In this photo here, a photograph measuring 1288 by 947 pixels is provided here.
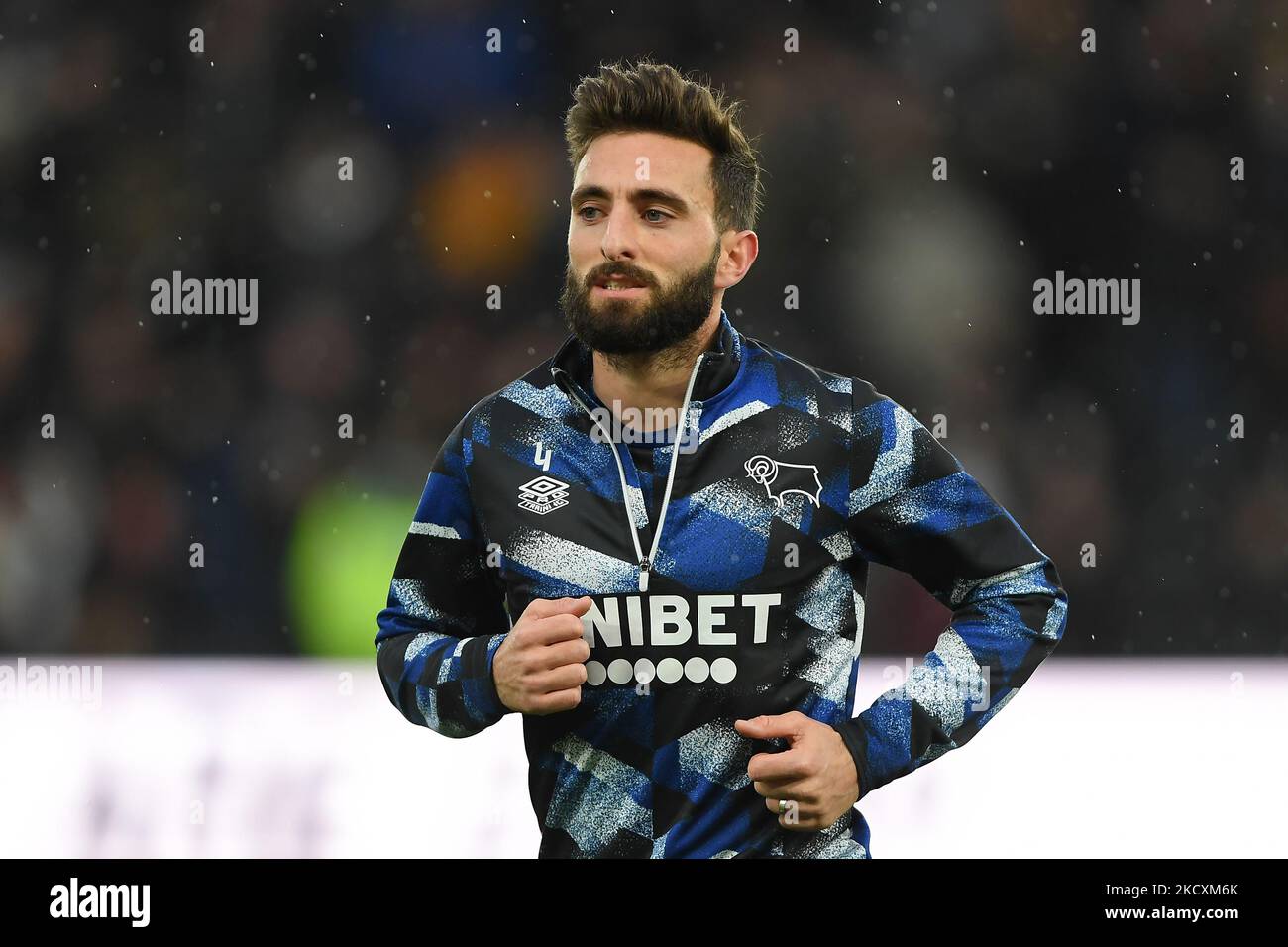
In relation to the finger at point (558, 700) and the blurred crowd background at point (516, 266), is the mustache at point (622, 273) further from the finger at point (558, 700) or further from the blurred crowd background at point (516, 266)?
the blurred crowd background at point (516, 266)

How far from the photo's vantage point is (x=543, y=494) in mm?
2236

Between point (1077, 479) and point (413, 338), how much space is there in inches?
108

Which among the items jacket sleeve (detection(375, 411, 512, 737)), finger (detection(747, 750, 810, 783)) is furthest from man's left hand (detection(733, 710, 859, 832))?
jacket sleeve (detection(375, 411, 512, 737))

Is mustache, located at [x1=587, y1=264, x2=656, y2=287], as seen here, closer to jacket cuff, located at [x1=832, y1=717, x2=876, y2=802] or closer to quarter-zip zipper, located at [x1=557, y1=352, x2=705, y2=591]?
quarter-zip zipper, located at [x1=557, y1=352, x2=705, y2=591]

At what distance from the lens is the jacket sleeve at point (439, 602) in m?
2.21

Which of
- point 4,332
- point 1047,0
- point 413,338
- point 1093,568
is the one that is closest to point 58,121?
point 4,332

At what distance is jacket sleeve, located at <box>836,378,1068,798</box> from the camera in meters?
2.15

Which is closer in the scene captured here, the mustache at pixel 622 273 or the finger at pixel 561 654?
the finger at pixel 561 654

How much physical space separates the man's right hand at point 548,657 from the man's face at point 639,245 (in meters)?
0.47

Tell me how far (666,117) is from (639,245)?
0.23 m

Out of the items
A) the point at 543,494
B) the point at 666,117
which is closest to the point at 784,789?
the point at 543,494

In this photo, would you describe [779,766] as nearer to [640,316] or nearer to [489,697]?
[489,697]

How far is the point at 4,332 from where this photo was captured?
5855 mm

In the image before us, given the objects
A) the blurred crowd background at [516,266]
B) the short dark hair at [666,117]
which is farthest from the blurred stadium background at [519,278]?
the short dark hair at [666,117]
